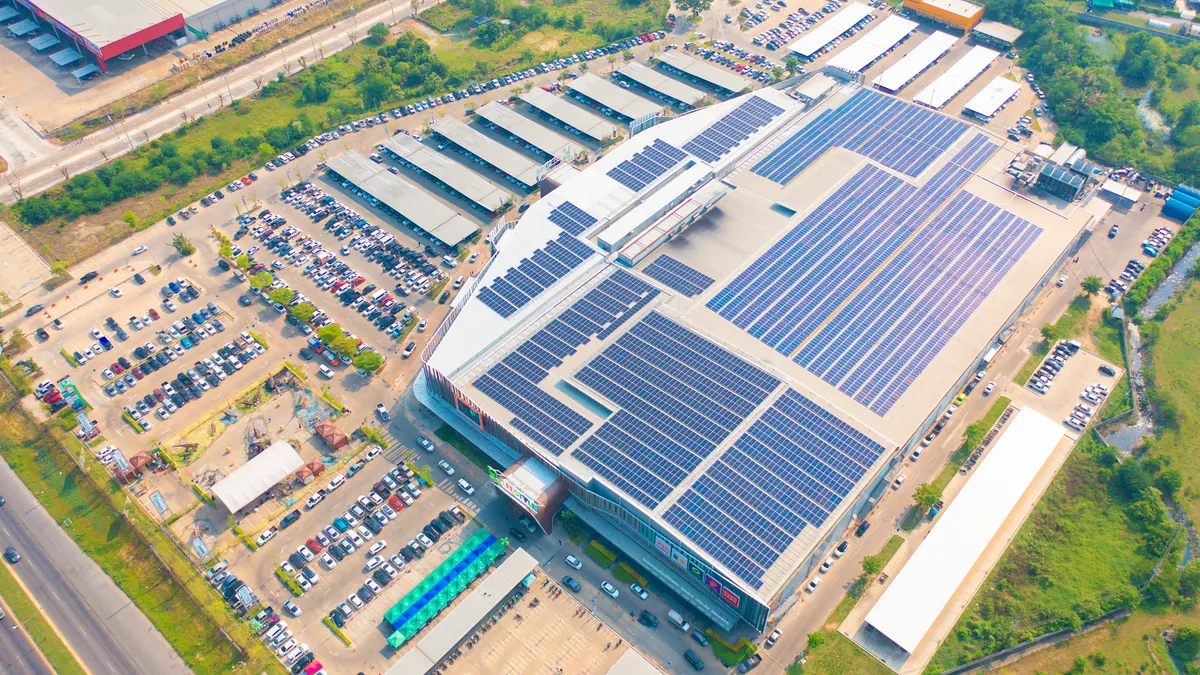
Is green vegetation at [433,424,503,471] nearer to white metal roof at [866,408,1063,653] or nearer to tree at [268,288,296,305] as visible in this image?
tree at [268,288,296,305]

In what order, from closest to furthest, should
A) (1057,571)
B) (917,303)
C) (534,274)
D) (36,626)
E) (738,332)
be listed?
(36,626)
(1057,571)
(738,332)
(917,303)
(534,274)

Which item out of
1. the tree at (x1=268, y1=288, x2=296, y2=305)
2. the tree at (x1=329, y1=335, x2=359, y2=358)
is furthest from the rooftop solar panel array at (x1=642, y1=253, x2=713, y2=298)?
the tree at (x1=268, y1=288, x2=296, y2=305)

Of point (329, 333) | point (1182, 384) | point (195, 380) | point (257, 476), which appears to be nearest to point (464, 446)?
point (257, 476)

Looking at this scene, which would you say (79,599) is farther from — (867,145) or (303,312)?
(867,145)

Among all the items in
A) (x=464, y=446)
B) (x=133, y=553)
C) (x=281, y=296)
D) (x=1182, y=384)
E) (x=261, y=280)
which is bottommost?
(x=133, y=553)

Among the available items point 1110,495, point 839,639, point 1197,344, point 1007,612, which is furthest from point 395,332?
point 1197,344

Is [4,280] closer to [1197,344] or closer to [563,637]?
[563,637]

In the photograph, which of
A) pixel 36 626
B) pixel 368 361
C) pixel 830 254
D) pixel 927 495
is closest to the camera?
pixel 36 626
